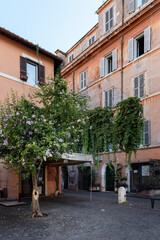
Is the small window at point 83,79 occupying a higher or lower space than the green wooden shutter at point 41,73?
higher

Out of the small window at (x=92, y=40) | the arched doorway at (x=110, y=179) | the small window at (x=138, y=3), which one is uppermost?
the small window at (x=138, y=3)

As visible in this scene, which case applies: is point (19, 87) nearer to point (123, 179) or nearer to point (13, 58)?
point (13, 58)

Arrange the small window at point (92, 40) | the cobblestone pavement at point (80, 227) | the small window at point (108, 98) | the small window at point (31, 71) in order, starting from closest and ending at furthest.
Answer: the cobblestone pavement at point (80, 227) < the small window at point (31, 71) < the small window at point (108, 98) < the small window at point (92, 40)

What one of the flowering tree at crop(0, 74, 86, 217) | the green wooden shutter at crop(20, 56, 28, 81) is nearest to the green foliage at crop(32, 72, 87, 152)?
the flowering tree at crop(0, 74, 86, 217)

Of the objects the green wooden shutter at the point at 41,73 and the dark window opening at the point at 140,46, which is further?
the dark window opening at the point at 140,46

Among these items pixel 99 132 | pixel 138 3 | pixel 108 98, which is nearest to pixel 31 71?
pixel 99 132

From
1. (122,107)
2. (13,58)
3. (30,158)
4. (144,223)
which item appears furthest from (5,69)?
(144,223)

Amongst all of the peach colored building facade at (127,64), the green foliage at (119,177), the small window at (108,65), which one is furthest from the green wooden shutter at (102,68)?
the green foliage at (119,177)

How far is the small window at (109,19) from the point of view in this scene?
20953 mm

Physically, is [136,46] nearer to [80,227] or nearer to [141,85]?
[141,85]

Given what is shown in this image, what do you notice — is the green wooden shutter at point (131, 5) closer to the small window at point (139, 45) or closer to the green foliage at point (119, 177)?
the small window at point (139, 45)

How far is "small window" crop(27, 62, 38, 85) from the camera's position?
15279 millimetres

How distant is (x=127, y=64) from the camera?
1888cm

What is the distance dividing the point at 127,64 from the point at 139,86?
234 cm
